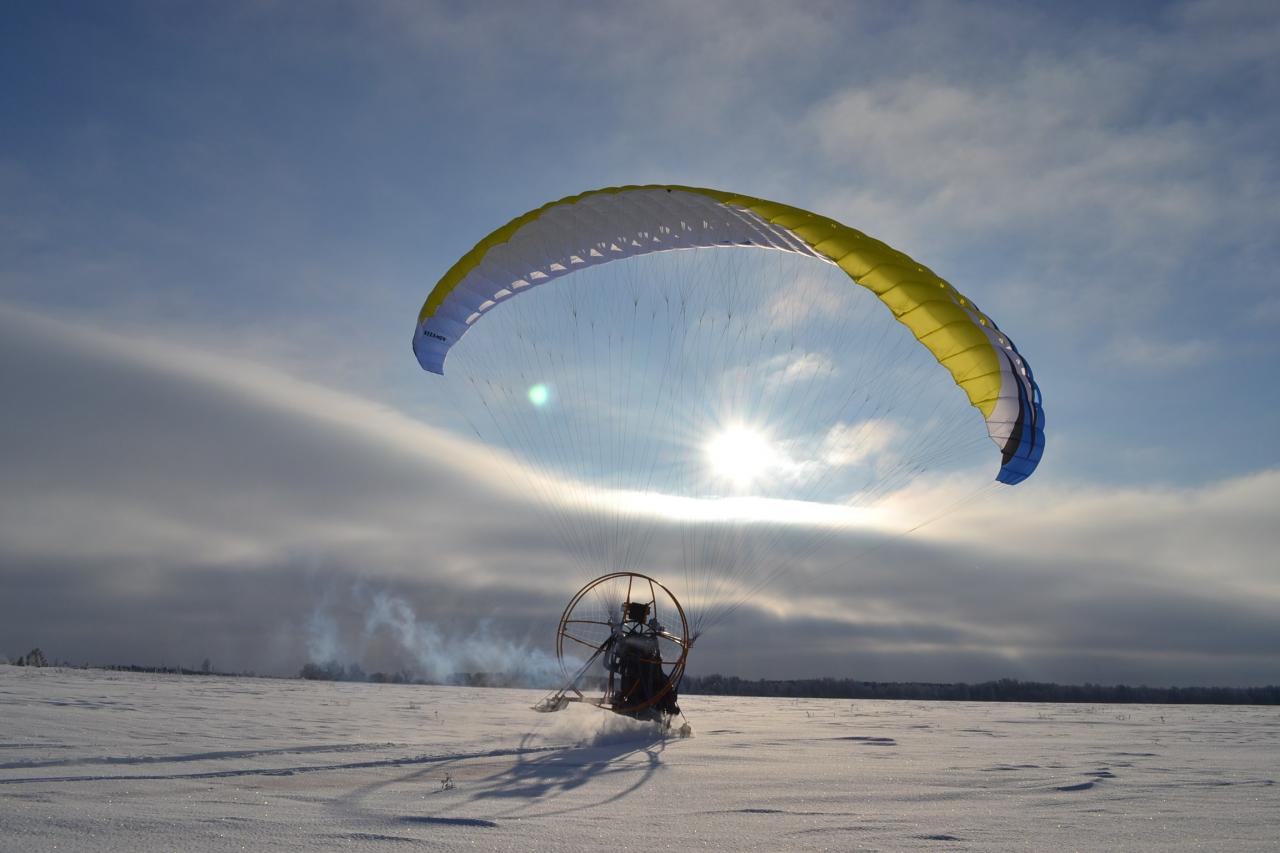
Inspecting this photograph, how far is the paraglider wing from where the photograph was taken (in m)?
12.2

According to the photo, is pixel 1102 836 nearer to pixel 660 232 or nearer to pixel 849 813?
pixel 849 813

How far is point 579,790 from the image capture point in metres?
8.80

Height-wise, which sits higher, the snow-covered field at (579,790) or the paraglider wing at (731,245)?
the paraglider wing at (731,245)

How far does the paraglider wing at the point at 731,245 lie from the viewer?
12.2 m

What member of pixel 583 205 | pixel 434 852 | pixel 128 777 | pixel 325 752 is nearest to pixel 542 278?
pixel 583 205

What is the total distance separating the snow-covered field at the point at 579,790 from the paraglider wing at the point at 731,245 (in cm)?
515

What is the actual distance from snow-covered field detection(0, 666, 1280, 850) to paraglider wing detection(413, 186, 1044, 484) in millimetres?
5152

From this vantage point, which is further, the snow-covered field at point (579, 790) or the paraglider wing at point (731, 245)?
the paraglider wing at point (731, 245)

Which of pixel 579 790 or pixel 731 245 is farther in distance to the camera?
pixel 731 245

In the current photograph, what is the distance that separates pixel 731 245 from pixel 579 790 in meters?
8.44

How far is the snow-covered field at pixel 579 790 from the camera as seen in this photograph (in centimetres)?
631

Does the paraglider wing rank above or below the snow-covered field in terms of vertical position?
above

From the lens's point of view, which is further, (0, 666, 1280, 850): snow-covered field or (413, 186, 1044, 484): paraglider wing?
(413, 186, 1044, 484): paraglider wing

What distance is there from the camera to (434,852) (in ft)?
18.5
